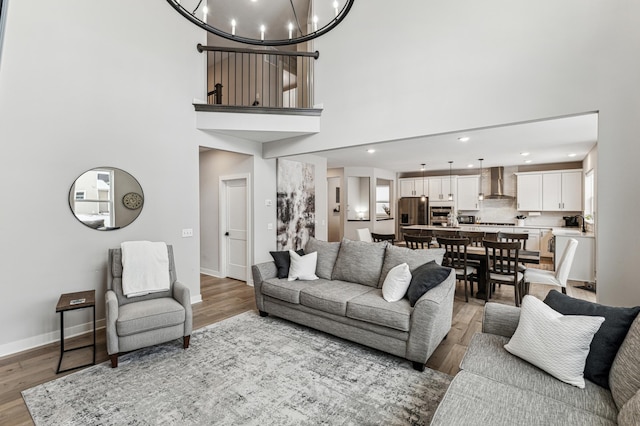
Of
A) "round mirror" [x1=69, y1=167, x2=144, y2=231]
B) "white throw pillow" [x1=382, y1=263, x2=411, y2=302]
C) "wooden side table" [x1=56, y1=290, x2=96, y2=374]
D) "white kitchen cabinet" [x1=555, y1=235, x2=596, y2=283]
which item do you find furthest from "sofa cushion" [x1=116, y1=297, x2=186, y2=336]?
"white kitchen cabinet" [x1=555, y1=235, x2=596, y2=283]

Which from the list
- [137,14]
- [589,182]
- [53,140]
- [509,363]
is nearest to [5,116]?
[53,140]

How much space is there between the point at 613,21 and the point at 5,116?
230 inches

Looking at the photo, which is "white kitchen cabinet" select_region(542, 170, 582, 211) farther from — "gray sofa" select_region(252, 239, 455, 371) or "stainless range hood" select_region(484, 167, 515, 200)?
"gray sofa" select_region(252, 239, 455, 371)

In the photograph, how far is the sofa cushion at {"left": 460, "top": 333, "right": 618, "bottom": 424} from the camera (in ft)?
4.94

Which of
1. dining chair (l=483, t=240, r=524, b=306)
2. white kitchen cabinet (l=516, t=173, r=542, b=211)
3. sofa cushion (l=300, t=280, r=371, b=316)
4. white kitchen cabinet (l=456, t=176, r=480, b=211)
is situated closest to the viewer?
sofa cushion (l=300, t=280, r=371, b=316)

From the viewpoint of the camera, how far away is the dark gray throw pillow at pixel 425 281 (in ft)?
9.22

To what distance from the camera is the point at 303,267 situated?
3.90 m

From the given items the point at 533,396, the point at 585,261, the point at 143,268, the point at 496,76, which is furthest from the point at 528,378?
the point at 585,261

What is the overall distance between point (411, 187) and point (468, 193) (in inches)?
69.4

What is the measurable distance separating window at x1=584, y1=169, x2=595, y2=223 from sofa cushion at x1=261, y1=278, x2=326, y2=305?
590 cm

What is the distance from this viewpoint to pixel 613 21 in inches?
105

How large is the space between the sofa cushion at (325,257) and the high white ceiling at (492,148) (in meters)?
1.55

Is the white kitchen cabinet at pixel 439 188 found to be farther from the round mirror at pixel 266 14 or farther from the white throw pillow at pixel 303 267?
the white throw pillow at pixel 303 267

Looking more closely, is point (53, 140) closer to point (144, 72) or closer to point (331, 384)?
point (144, 72)
